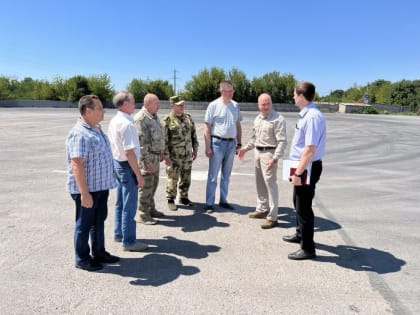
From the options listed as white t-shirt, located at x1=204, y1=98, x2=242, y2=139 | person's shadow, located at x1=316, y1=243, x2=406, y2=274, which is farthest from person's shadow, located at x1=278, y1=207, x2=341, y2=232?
white t-shirt, located at x1=204, y1=98, x2=242, y2=139

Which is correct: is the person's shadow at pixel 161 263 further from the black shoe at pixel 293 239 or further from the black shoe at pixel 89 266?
the black shoe at pixel 293 239

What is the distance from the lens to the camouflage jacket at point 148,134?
16.7 feet

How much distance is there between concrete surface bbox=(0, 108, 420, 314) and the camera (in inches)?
126

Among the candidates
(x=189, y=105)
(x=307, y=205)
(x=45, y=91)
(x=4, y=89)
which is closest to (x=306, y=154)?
(x=307, y=205)

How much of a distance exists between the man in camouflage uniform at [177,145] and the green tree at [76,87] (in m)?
62.1

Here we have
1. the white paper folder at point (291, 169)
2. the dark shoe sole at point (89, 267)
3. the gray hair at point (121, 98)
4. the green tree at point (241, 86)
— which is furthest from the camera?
the green tree at point (241, 86)

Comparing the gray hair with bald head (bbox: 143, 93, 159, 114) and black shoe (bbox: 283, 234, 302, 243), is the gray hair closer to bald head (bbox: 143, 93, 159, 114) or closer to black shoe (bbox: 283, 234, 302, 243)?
bald head (bbox: 143, 93, 159, 114)

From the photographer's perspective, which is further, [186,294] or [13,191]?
[13,191]

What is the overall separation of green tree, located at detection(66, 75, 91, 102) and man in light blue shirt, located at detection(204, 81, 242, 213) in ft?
205

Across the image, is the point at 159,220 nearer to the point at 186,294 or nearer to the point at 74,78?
the point at 186,294

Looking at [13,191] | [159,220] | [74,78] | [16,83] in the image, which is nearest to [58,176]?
[13,191]

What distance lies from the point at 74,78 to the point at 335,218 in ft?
216

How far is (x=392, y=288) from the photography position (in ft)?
11.5

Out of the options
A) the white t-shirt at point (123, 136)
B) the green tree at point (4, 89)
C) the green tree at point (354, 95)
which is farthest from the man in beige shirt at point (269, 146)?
the green tree at point (354, 95)
